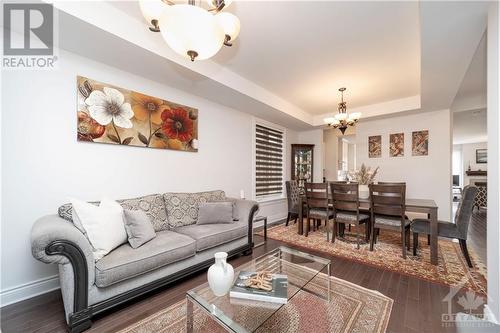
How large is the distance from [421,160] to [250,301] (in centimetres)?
477

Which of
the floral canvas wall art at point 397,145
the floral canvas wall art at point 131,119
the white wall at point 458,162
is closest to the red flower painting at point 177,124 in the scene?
the floral canvas wall art at point 131,119

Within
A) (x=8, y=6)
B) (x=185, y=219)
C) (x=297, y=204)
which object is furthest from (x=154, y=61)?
(x=297, y=204)

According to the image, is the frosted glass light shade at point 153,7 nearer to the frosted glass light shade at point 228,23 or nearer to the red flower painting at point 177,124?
the frosted glass light shade at point 228,23

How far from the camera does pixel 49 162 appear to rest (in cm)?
207

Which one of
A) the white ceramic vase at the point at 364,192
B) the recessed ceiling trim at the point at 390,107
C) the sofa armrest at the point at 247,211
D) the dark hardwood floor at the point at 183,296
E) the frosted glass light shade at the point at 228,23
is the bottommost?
the dark hardwood floor at the point at 183,296

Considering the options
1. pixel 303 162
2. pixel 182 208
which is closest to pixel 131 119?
pixel 182 208

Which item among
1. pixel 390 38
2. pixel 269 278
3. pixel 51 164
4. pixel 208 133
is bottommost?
pixel 269 278

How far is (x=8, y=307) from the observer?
178cm

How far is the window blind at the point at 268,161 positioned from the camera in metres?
4.72

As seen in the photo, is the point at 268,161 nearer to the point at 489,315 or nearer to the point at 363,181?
the point at 363,181

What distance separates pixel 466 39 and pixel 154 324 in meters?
3.67

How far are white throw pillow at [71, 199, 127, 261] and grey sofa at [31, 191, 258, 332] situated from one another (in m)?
0.06

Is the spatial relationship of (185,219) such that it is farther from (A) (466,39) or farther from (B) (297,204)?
(A) (466,39)

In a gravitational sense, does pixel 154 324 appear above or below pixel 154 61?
below
